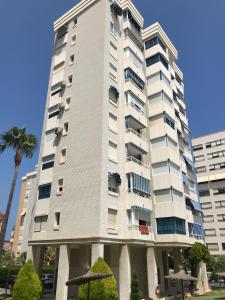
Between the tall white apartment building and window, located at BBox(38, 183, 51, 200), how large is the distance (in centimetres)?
13

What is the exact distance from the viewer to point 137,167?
3095cm

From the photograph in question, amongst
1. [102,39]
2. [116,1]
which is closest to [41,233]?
[102,39]

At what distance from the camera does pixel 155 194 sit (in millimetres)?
32594

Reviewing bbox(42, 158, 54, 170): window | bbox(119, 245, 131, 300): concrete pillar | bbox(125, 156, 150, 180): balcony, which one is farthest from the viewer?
bbox(42, 158, 54, 170): window

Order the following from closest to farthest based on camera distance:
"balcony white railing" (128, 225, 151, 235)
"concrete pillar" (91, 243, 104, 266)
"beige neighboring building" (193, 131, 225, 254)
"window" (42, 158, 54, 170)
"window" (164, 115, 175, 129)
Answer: "concrete pillar" (91, 243, 104, 266)
"balcony white railing" (128, 225, 151, 235)
"window" (42, 158, 54, 170)
"window" (164, 115, 175, 129)
"beige neighboring building" (193, 131, 225, 254)

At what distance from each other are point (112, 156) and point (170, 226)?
9916 mm

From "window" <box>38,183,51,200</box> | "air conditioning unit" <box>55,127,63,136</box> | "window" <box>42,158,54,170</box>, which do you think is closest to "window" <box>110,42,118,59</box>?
"air conditioning unit" <box>55,127,63,136</box>

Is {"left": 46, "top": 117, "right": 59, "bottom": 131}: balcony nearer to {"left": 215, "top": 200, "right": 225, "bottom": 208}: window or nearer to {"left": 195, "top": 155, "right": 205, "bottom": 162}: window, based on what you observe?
{"left": 215, "top": 200, "right": 225, "bottom": 208}: window

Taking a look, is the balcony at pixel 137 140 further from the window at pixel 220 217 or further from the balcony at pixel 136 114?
the window at pixel 220 217

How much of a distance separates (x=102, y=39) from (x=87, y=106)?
29.3 feet

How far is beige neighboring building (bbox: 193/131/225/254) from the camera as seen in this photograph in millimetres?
65488

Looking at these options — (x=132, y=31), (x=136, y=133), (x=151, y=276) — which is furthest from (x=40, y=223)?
(x=132, y=31)

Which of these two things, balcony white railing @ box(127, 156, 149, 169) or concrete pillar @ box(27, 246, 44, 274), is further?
balcony white railing @ box(127, 156, 149, 169)

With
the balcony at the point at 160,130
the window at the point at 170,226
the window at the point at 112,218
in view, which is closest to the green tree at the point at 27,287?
the window at the point at 112,218
